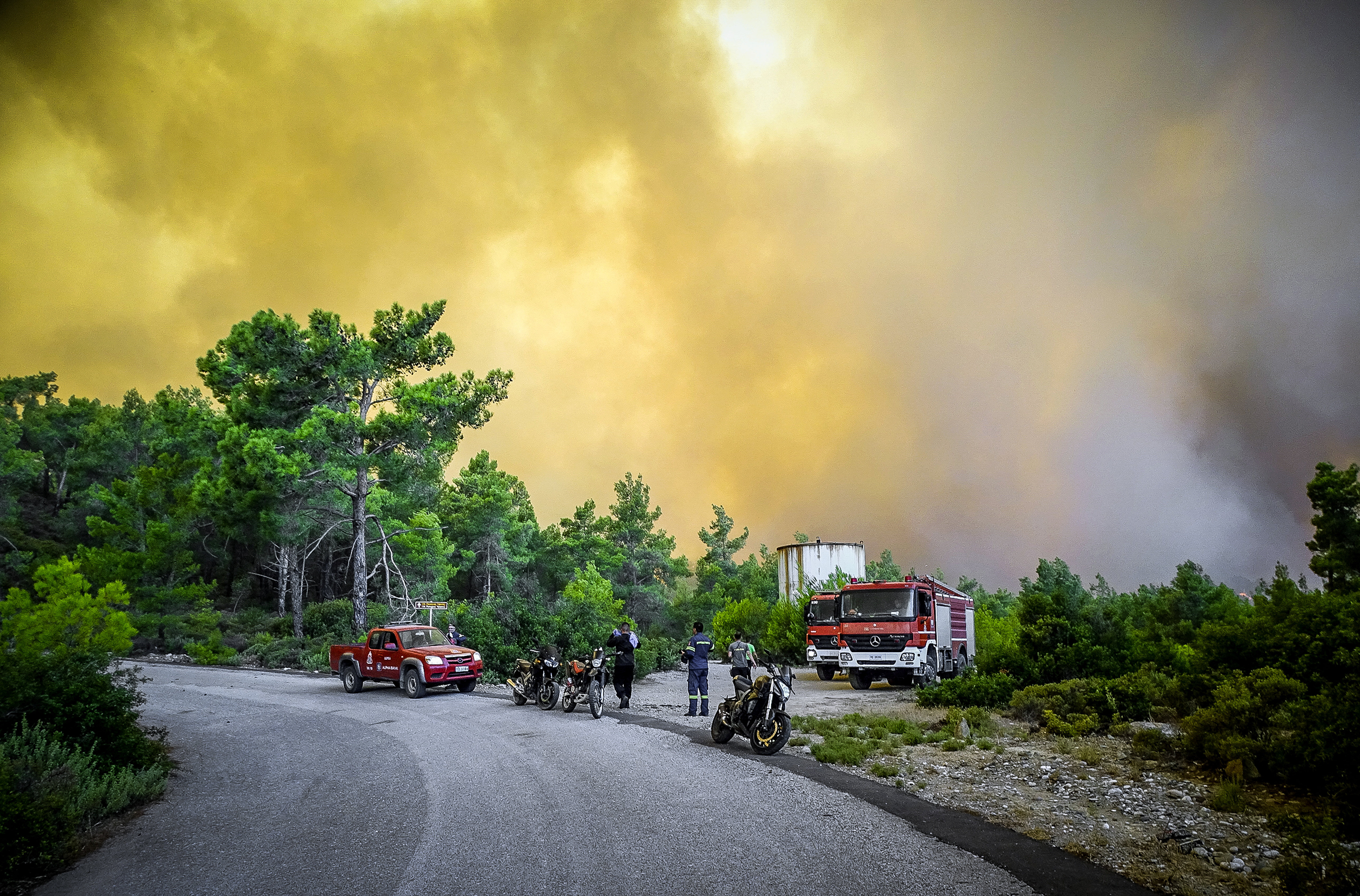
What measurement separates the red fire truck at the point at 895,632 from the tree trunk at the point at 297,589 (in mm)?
25639

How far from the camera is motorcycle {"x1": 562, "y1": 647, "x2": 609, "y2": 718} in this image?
14.6 meters

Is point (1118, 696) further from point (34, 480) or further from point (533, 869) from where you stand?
point (34, 480)

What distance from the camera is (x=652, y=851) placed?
5.90 meters

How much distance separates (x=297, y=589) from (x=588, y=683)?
2778 cm

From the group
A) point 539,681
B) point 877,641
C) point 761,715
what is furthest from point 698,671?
point 877,641

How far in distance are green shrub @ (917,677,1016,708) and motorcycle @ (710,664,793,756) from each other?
21.7 ft

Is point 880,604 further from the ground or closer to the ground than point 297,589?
further from the ground

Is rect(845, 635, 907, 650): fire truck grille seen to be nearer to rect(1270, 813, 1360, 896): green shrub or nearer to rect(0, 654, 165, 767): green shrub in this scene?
rect(1270, 813, 1360, 896): green shrub

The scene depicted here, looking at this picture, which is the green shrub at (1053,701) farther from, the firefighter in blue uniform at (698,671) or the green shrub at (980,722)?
the firefighter in blue uniform at (698,671)

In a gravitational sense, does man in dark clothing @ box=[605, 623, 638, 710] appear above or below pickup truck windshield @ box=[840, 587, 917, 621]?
below

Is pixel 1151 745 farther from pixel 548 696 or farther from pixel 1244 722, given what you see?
pixel 548 696

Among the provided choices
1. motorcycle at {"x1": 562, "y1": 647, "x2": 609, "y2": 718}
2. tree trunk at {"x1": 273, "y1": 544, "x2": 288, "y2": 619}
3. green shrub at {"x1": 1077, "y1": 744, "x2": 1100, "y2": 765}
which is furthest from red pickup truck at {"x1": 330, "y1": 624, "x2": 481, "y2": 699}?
tree trunk at {"x1": 273, "y1": 544, "x2": 288, "y2": 619}

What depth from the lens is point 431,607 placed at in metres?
26.2

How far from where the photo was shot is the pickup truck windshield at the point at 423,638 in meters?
19.2
